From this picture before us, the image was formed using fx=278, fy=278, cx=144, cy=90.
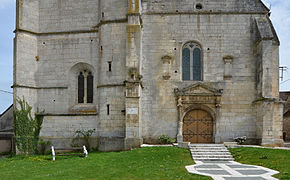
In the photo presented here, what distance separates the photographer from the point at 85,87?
18250 mm

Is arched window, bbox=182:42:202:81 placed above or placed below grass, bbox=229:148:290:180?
above

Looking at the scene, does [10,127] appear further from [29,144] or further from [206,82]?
[206,82]

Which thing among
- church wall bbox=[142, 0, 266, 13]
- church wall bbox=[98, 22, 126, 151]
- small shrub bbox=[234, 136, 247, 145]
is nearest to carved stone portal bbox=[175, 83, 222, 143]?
small shrub bbox=[234, 136, 247, 145]

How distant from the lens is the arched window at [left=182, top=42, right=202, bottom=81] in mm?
17875

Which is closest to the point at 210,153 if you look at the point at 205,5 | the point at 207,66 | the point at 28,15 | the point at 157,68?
the point at 207,66

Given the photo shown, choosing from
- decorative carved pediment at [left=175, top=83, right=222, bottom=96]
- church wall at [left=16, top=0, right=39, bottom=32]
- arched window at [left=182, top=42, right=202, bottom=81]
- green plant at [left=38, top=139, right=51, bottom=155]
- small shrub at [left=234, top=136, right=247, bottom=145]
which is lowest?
green plant at [left=38, top=139, right=51, bottom=155]

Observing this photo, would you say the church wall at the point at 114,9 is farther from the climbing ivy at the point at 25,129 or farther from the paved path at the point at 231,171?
the paved path at the point at 231,171

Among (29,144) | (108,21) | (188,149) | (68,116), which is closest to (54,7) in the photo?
(108,21)

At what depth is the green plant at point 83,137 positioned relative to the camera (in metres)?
16.9

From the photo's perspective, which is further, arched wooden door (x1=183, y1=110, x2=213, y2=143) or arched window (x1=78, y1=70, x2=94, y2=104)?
arched window (x1=78, y1=70, x2=94, y2=104)

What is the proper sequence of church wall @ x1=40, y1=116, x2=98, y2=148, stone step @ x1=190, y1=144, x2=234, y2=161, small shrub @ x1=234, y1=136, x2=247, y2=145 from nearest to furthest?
stone step @ x1=190, y1=144, x2=234, y2=161
small shrub @ x1=234, y1=136, x2=247, y2=145
church wall @ x1=40, y1=116, x2=98, y2=148

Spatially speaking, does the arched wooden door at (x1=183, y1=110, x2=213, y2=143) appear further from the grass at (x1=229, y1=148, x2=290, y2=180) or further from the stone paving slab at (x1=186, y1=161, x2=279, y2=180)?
the stone paving slab at (x1=186, y1=161, x2=279, y2=180)

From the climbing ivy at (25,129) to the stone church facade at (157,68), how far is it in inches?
20.9

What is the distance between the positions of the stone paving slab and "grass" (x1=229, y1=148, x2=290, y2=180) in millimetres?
409
